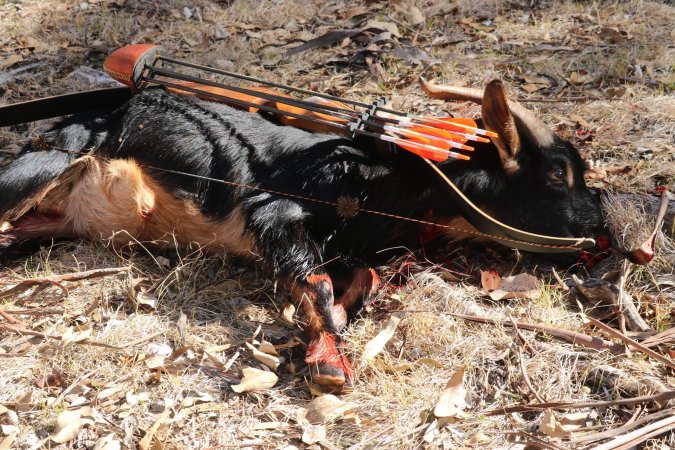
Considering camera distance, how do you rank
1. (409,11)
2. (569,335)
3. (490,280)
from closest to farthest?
(569,335)
(490,280)
(409,11)

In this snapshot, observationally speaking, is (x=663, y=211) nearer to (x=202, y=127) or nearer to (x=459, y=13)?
(x=202, y=127)

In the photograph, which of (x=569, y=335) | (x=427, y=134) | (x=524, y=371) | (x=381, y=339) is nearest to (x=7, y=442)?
(x=381, y=339)

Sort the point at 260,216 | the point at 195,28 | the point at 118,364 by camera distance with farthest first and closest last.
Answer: the point at 195,28, the point at 260,216, the point at 118,364

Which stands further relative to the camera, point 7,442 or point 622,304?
point 622,304

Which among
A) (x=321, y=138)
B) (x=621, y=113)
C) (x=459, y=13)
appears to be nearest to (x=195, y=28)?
(x=459, y=13)

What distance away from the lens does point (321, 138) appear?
12.1 ft

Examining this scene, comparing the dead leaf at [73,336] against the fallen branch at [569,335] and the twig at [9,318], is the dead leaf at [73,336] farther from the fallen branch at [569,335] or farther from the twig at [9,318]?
Answer: the fallen branch at [569,335]

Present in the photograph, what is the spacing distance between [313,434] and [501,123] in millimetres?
1703

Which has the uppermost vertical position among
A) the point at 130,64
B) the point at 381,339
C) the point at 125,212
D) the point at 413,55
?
the point at 130,64

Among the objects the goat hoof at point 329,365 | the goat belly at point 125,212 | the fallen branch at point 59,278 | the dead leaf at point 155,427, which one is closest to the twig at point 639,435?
the goat hoof at point 329,365

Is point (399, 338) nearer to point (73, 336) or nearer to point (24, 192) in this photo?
point (73, 336)

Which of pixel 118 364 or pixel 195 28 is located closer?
pixel 118 364

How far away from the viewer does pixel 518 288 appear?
137 inches

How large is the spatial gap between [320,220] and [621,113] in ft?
7.87
